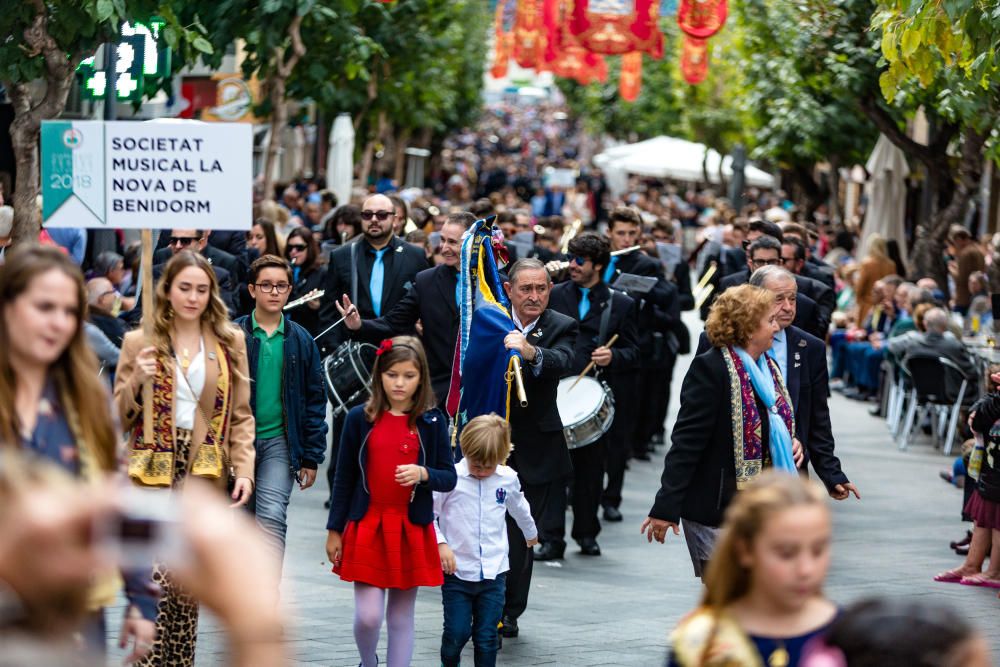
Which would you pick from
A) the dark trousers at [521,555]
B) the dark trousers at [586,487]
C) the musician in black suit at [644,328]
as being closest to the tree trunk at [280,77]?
the musician in black suit at [644,328]

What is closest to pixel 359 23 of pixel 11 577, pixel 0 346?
pixel 0 346

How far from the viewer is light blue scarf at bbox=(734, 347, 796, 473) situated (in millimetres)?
6848

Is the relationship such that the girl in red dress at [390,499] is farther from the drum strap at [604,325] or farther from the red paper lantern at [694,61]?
the red paper lantern at [694,61]

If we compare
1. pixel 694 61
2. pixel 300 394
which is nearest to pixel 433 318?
pixel 300 394

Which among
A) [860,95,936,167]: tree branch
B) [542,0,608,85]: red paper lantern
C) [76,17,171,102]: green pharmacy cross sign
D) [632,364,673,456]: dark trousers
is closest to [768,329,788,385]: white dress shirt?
[632,364,673,456]: dark trousers

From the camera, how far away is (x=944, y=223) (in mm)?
20328

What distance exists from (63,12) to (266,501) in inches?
Answer: 186

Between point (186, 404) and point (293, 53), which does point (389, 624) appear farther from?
point (293, 53)

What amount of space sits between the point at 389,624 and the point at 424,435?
2.60ft

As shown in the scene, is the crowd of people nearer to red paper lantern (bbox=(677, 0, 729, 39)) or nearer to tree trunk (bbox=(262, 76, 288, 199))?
tree trunk (bbox=(262, 76, 288, 199))

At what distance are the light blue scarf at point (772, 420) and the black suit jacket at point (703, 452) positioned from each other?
0.03 m

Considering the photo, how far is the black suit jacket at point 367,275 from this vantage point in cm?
1098

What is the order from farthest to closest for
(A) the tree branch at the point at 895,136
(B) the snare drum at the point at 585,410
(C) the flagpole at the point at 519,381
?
1. (A) the tree branch at the point at 895,136
2. (B) the snare drum at the point at 585,410
3. (C) the flagpole at the point at 519,381

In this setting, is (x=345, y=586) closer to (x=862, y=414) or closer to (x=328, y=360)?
(x=328, y=360)
